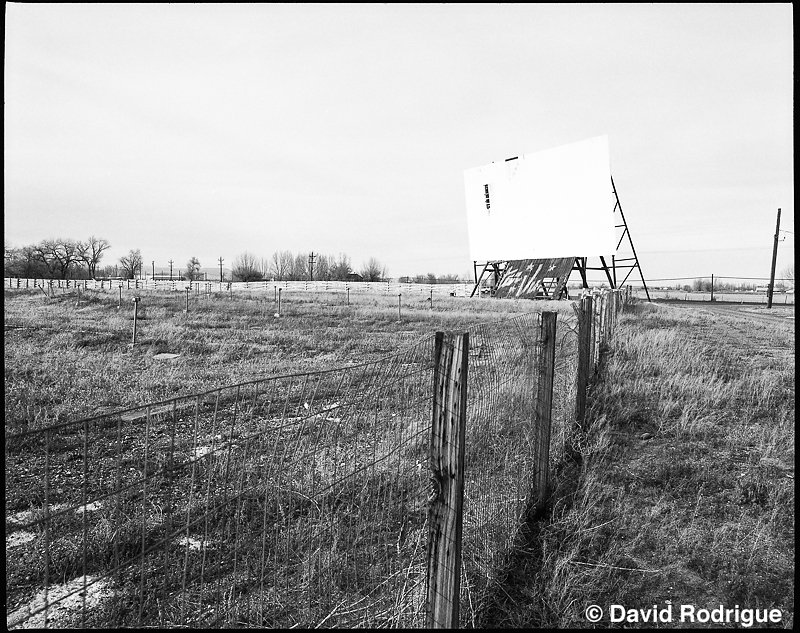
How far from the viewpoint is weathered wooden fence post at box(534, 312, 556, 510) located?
12.7 ft

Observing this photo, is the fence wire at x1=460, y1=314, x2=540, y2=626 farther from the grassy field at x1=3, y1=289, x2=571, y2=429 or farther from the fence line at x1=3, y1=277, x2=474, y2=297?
the fence line at x1=3, y1=277, x2=474, y2=297

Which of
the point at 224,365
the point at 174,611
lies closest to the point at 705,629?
the point at 174,611

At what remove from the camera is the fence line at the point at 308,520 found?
2242mm

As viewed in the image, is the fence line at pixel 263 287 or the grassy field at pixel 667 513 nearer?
the grassy field at pixel 667 513

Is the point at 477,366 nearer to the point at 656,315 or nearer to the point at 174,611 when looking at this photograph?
the point at 174,611

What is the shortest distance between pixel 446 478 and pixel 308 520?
112 cm

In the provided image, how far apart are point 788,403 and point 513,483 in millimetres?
5256

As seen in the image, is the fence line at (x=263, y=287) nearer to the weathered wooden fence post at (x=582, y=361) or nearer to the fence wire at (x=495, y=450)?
the weathered wooden fence post at (x=582, y=361)

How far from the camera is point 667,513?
3797 mm

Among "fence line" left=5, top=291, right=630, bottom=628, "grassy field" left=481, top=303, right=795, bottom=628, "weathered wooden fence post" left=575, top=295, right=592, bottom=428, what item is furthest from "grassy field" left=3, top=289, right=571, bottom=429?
"grassy field" left=481, top=303, right=795, bottom=628

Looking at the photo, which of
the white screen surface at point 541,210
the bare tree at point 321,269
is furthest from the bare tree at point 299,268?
the white screen surface at point 541,210

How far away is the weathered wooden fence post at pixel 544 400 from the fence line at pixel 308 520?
1 cm

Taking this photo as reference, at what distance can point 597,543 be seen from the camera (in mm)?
3354

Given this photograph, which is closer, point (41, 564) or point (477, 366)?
point (41, 564)
